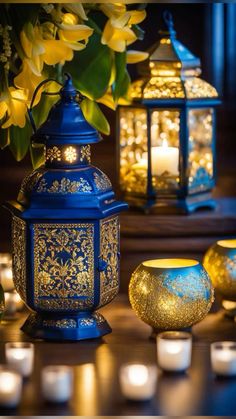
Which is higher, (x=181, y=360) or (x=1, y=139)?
(x=1, y=139)

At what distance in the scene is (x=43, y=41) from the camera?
4.82 ft

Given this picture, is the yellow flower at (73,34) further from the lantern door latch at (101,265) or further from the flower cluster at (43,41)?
the lantern door latch at (101,265)

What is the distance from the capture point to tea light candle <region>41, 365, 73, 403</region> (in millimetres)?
1206

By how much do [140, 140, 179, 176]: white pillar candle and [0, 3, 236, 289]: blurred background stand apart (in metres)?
0.07

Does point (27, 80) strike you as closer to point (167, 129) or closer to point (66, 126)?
point (66, 126)

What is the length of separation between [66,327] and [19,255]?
10cm

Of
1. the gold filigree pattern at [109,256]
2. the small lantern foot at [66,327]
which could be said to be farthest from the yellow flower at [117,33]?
the small lantern foot at [66,327]

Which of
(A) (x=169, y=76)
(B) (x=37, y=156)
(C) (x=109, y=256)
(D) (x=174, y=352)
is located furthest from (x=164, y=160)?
(D) (x=174, y=352)

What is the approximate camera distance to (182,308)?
144 cm

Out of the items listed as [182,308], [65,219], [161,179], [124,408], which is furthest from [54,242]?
[161,179]

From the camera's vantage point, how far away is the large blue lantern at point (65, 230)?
55.9 inches

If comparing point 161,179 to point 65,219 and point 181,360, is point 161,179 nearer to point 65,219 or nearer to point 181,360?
point 65,219

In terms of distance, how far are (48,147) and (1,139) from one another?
7.6 inches

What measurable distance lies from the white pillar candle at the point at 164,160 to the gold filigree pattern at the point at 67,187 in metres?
0.35
